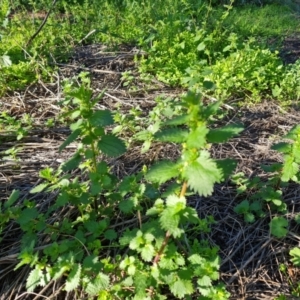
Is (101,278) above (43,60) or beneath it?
above

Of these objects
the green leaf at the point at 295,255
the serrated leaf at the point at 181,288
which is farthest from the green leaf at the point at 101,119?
the green leaf at the point at 295,255

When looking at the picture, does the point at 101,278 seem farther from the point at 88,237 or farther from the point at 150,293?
the point at 88,237

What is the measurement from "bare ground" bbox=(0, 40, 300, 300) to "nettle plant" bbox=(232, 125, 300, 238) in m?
0.08

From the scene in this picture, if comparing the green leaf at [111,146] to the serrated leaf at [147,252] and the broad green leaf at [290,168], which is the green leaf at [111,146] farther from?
the broad green leaf at [290,168]

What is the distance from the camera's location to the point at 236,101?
10.8 ft

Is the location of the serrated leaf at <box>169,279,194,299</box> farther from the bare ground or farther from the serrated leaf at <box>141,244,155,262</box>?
the bare ground

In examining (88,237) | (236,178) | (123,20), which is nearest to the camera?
(88,237)

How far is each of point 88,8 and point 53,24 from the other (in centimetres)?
71

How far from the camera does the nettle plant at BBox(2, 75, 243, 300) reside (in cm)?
135

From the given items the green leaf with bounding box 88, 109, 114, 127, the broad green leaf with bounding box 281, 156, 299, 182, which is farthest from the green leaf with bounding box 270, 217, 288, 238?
the green leaf with bounding box 88, 109, 114, 127

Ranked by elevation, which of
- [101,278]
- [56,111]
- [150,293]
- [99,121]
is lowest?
[56,111]

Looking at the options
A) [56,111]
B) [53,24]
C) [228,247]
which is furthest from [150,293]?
[53,24]

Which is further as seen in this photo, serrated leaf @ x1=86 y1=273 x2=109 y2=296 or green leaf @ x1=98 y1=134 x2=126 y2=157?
green leaf @ x1=98 y1=134 x2=126 y2=157

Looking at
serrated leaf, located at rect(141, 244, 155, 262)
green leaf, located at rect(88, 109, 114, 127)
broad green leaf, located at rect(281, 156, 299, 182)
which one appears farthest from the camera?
broad green leaf, located at rect(281, 156, 299, 182)
